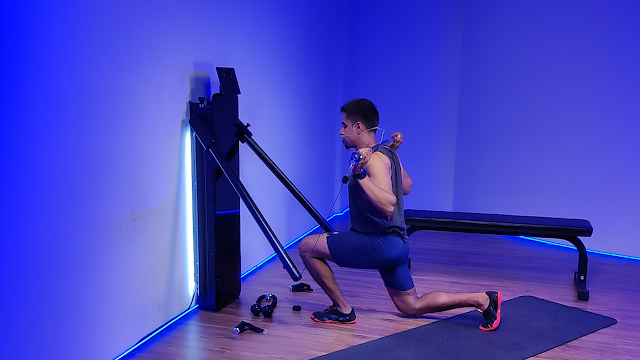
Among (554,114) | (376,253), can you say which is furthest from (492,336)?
(554,114)

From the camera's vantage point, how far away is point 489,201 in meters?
6.14

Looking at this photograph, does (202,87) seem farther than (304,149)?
No

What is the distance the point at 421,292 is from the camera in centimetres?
418

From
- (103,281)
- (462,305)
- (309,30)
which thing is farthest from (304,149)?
(103,281)

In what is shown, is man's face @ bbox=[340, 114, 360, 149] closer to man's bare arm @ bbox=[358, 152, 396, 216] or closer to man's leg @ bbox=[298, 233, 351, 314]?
man's bare arm @ bbox=[358, 152, 396, 216]

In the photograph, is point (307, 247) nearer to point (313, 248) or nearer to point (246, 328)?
point (313, 248)

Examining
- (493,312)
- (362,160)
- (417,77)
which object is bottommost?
(493,312)

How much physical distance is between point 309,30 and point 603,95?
8.27 ft

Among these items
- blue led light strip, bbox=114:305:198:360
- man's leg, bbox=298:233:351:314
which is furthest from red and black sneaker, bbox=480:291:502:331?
blue led light strip, bbox=114:305:198:360

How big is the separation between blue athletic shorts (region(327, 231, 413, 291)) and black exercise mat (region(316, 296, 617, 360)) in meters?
0.30

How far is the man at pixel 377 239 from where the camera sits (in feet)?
10.7

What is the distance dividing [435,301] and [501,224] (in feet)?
3.86

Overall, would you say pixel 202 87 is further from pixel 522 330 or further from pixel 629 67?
pixel 629 67

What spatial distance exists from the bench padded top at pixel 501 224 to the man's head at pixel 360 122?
1403 millimetres
